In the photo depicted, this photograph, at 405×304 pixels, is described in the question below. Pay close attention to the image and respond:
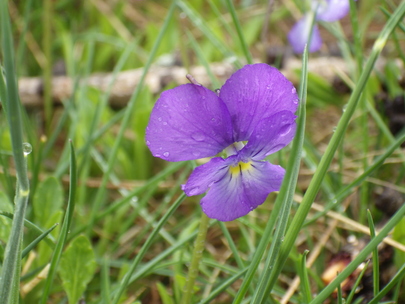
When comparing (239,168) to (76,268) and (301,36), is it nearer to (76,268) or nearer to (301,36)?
(76,268)

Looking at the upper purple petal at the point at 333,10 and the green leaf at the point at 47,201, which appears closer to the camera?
the green leaf at the point at 47,201


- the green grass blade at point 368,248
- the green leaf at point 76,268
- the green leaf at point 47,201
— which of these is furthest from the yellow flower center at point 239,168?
the green leaf at point 47,201

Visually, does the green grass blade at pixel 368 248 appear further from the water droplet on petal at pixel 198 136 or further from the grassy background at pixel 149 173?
the water droplet on petal at pixel 198 136

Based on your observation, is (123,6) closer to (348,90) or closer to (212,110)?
(348,90)

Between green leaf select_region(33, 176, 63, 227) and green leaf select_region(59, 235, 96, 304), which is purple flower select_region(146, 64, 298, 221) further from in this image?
green leaf select_region(33, 176, 63, 227)

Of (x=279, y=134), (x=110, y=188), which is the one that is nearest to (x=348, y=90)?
(x=110, y=188)

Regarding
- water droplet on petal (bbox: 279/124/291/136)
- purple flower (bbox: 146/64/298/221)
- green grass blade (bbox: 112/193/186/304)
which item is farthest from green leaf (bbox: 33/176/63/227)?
water droplet on petal (bbox: 279/124/291/136)

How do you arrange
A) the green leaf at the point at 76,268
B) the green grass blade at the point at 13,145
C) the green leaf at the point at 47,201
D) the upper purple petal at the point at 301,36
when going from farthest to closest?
the upper purple petal at the point at 301,36 < the green leaf at the point at 47,201 < the green leaf at the point at 76,268 < the green grass blade at the point at 13,145
